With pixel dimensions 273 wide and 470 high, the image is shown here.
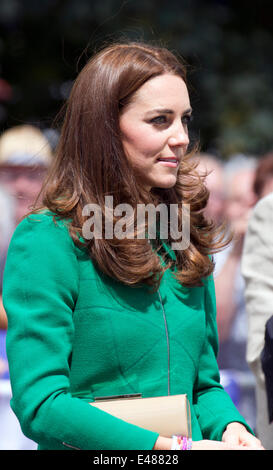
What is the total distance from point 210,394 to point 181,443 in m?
0.34

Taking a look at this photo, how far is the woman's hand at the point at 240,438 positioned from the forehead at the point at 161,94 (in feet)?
2.94

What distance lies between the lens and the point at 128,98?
6.55 feet

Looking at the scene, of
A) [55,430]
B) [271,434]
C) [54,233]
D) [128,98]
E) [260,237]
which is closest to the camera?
[55,430]

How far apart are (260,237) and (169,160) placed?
837 millimetres

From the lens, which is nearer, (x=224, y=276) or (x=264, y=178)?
(x=224, y=276)

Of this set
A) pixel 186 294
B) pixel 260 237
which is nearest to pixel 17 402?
pixel 186 294

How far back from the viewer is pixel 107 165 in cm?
198

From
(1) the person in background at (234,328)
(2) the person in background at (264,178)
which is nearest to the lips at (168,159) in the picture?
(1) the person in background at (234,328)

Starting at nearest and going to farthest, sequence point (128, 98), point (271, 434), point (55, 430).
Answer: point (55, 430) < point (128, 98) < point (271, 434)

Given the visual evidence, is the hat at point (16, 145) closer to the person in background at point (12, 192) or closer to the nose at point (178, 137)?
the person in background at point (12, 192)

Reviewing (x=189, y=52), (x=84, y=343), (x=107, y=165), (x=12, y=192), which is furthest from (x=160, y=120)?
(x=189, y=52)

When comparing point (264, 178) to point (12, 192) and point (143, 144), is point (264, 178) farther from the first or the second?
point (143, 144)

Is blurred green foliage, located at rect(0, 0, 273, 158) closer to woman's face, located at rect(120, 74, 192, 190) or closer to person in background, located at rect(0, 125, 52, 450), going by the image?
person in background, located at rect(0, 125, 52, 450)

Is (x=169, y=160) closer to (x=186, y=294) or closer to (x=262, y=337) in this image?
(x=186, y=294)
